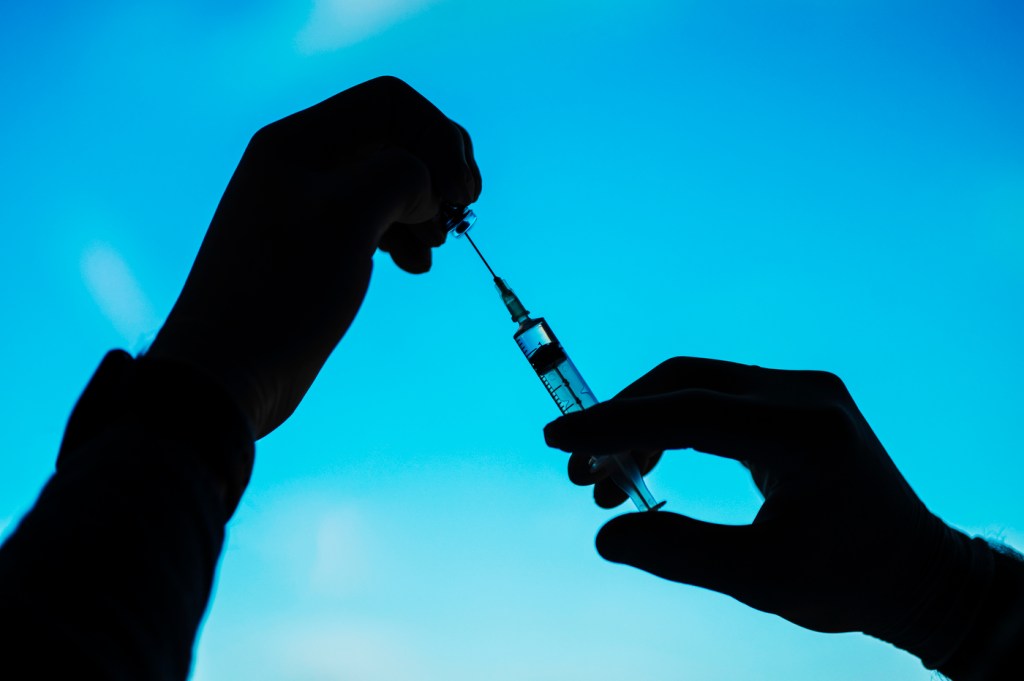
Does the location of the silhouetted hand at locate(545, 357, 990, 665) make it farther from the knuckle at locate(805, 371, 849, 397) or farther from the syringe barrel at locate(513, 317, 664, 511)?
the syringe barrel at locate(513, 317, 664, 511)

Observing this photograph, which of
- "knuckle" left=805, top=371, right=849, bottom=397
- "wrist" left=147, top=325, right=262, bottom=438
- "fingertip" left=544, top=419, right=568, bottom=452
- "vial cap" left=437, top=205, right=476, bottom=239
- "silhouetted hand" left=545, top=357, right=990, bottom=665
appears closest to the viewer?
"wrist" left=147, top=325, right=262, bottom=438

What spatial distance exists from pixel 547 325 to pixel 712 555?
2.87 ft

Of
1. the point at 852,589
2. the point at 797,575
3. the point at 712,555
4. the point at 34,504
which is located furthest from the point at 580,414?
the point at 34,504

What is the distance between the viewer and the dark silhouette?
79cm

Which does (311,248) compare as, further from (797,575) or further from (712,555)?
(797,575)

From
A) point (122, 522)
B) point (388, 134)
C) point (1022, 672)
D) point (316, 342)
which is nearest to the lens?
point (122, 522)

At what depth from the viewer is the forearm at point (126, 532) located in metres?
0.58

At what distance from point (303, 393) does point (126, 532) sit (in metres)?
0.64

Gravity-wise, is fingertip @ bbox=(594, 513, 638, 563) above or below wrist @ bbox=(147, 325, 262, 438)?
below

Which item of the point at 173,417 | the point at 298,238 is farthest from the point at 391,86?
the point at 173,417

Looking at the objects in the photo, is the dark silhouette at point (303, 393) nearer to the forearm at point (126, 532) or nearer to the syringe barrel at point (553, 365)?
the forearm at point (126, 532)

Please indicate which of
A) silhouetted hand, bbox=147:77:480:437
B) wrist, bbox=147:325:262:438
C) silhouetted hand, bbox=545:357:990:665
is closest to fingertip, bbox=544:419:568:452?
silhouetted hand, bbox=545:357:990:665

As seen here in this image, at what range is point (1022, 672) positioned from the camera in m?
1.00

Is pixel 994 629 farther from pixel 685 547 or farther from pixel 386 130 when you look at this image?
pixel 386 130
